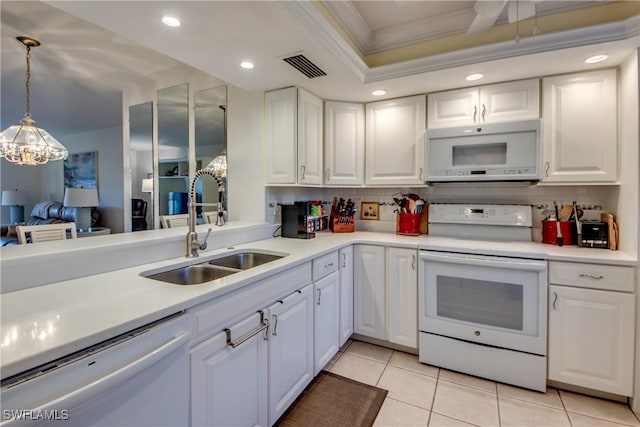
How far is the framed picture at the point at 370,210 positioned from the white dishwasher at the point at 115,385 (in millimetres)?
2313

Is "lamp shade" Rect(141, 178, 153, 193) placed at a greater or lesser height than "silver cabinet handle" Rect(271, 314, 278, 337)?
greater

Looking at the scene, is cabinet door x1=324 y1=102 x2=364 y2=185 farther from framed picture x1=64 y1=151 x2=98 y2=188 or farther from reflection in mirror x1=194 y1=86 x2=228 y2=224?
framed picture x1=64 y1=151 x2=98 y2=188

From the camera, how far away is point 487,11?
1551 millimetres

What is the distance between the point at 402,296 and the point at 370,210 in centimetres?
103

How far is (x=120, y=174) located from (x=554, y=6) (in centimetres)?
654

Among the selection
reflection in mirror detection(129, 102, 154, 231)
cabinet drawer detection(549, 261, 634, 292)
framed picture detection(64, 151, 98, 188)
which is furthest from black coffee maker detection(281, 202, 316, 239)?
framed picture detection(64, 151, 98, 188)

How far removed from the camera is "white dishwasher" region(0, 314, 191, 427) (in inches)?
27.4

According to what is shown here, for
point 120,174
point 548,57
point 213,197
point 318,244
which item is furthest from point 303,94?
point 120,174

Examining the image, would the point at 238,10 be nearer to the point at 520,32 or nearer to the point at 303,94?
the point at 303,94

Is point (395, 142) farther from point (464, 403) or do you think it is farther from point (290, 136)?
point (464, 403)

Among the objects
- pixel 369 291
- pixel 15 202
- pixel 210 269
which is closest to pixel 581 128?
pixel 369 291

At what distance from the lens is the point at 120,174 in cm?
573

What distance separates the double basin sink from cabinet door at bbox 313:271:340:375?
39 cm

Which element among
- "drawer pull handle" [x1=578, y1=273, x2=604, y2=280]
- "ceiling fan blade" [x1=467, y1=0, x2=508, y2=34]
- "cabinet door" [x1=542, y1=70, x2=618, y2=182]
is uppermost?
"ceiling fan blade" [x1=467, y1=0, x2=508, y2=34]
